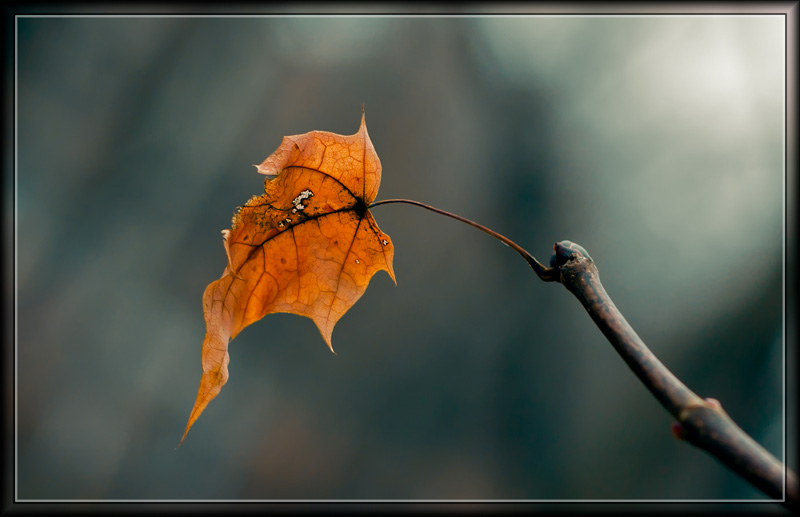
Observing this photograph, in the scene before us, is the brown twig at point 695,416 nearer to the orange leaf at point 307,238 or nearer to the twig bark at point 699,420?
the twig bark at point 699,420

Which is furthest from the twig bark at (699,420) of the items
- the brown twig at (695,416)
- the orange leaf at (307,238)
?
the orange leaf at (307,238)

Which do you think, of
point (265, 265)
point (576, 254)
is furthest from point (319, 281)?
point (576, 254)

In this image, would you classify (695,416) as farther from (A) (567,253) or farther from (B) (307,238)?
(B) (307,238)

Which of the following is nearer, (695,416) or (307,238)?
(695,416)

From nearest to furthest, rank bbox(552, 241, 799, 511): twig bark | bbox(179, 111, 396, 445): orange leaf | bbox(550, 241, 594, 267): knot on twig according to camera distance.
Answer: bbox(552, 241, 799, 511): twig bark < bbox(550, 241, 594, 267): knot on twig < bbox(179, 111, 396, 445): orange leaf

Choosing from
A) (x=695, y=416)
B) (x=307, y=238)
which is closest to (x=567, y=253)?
(x=695, y=416)

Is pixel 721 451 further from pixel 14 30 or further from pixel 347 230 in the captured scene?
pixel 14 30

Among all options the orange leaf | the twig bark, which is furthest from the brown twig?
the orange leaf

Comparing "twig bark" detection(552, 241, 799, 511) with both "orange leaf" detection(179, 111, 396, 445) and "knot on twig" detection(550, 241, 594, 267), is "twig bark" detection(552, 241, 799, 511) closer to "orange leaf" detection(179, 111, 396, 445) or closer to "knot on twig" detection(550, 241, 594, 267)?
"knot on twig" detection(550, 241, 594, 267)
